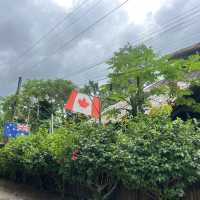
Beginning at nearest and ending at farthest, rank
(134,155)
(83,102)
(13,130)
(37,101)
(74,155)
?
1. (134,155)
2. (74,155)
3. (83,102)
4. (13,130)
5. (37,101)

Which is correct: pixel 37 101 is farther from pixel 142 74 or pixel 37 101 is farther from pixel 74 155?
pixel 74 155

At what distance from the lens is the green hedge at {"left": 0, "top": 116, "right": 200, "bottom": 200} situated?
693cm

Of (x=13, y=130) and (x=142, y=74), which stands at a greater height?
(x=142, y=74)

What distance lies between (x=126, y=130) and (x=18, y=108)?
29.9 metres

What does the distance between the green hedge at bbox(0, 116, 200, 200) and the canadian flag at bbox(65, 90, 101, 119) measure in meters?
4.07

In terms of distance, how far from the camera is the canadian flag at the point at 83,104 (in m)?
14.5

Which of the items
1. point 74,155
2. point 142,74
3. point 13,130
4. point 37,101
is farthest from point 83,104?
point 37,101

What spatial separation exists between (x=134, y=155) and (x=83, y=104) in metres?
7.50

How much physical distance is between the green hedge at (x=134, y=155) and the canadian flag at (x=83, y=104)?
13.4ft

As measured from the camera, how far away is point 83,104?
48.1ft

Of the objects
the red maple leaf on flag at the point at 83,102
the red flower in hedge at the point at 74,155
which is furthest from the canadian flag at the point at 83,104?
the red flower in hedge at the point at 74,155

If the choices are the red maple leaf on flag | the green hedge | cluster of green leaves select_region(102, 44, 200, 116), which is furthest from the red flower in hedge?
the red maple leaf on flag

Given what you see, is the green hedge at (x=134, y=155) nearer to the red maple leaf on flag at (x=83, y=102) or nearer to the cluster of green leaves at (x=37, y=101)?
the red maple leaf on flag at (x=83, y=102)

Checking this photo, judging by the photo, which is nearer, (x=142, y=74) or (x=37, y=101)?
(x=142, y=74)
